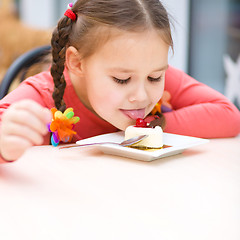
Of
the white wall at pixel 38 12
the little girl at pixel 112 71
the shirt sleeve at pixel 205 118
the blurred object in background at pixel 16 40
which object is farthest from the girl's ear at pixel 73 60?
the white wall at pixel 38 12

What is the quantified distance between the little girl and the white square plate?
72mm

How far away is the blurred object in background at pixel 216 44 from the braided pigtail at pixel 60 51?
1.46 m

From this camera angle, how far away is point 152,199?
563 millimetres

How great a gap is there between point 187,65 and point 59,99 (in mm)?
1589

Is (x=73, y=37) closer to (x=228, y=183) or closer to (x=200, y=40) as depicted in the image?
(x=228, y=183)

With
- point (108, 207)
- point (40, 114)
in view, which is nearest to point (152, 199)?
point (108, 207)

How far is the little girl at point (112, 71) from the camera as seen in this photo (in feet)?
2.89

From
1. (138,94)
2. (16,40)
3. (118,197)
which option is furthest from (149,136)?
(16,40)

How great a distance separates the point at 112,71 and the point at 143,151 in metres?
0.22

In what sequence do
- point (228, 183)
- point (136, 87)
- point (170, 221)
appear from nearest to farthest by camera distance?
point (170, 221), point (228, 183), point (136, 87)

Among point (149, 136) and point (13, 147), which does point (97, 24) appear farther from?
point (13, 147)

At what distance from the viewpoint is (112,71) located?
0.89 meters

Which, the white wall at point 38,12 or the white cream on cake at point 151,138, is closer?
the white cream on cake at point 151,138

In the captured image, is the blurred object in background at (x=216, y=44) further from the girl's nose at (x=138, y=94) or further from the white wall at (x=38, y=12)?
the girl's nose at (x=138, y=94)
